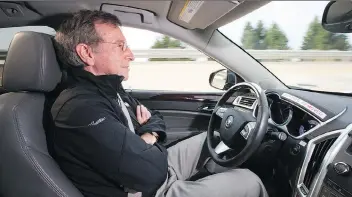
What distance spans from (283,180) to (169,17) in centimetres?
114

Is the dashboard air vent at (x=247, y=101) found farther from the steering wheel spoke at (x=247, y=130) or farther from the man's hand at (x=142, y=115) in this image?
the man's hand at (x=142, y=115)

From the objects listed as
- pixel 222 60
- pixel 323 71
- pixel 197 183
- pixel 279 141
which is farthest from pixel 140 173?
pixel 323 71

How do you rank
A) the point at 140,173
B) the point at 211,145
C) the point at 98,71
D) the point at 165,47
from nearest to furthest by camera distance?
the point at 140,173 < the point at 98,71 < the point at 211,145 < the point at 165,47

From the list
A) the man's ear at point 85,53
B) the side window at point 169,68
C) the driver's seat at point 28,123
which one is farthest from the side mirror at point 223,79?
the driver's seat at point 28,123

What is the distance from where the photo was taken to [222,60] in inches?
90.4

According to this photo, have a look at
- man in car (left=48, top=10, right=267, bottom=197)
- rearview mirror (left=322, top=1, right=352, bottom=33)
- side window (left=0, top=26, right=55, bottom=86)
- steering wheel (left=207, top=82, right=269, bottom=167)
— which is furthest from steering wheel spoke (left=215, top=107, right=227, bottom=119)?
side window (left=0, top=26, right=55, bottom=86)

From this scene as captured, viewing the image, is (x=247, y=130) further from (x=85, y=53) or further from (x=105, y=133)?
(x=85, y=53)

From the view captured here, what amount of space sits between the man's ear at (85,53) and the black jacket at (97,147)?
0.10m

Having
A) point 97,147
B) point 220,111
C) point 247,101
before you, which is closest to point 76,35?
point 97,147

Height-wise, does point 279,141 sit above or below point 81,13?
below

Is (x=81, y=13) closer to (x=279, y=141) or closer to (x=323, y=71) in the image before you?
(x=279, y=141)

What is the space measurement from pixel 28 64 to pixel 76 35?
27 cm

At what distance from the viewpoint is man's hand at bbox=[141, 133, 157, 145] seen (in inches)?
64.9

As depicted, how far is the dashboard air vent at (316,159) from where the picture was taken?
1492 millimetres
